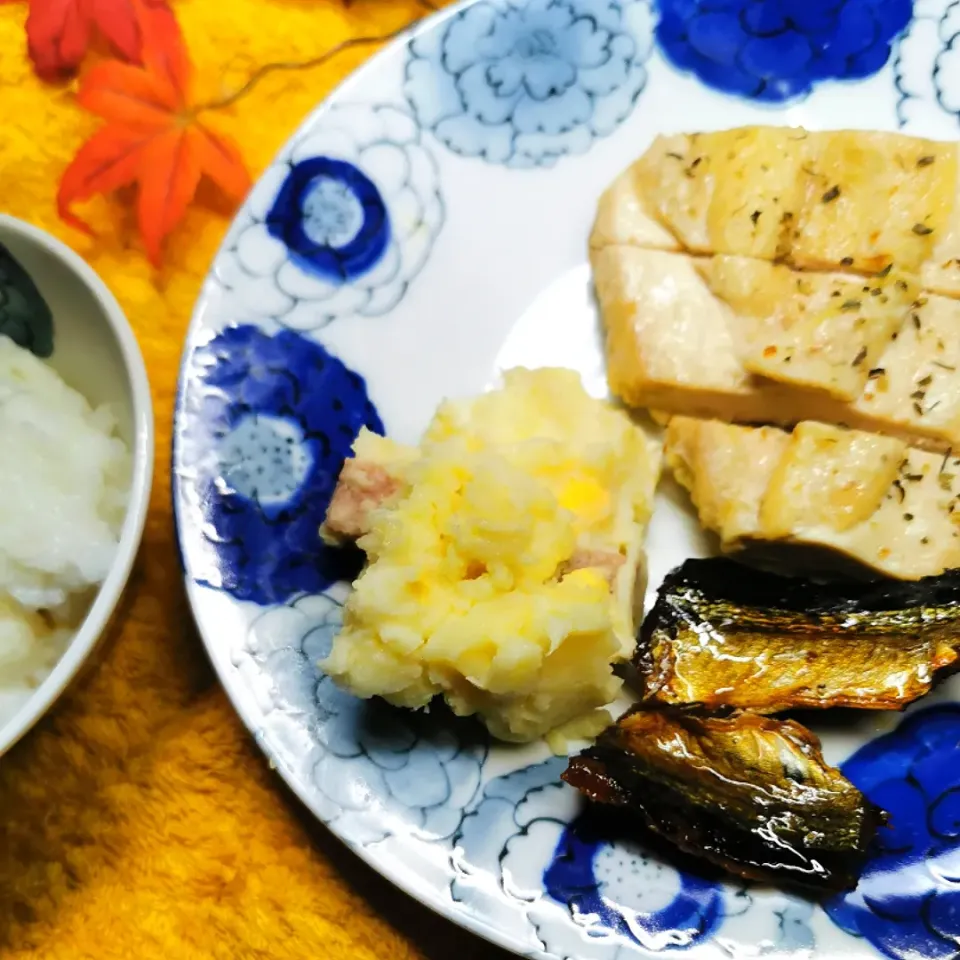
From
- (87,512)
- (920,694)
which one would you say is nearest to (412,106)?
(87,512)

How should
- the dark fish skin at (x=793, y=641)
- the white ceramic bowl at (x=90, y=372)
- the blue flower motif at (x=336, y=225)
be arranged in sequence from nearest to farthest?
the white ceramic bowl at (x=90, y=372), the dark fish skin at (x=793, y=641), the blue flower motif at (x=336, y=225)

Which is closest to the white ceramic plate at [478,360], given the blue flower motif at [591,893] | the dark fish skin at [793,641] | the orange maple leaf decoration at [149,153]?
the blue flower motif at [591,893]

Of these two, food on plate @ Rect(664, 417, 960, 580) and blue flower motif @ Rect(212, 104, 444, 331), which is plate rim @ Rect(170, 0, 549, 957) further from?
food on plate @ Rect(664, 417, 960, 580)

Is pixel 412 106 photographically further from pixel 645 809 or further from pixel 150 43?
pixel 645 809

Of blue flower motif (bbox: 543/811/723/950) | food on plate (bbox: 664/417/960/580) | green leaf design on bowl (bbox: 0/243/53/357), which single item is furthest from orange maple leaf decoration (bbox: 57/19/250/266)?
blue flower motif (bbox: 543/811/723/950)

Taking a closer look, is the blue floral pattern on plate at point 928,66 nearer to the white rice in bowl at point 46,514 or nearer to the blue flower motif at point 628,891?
the blue flower motif at point 628,891

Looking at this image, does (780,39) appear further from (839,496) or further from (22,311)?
(22,311)
